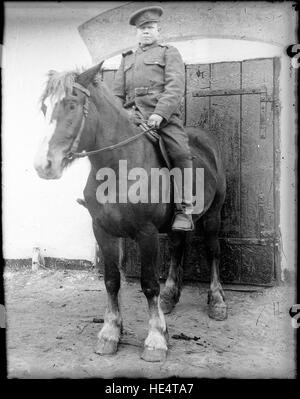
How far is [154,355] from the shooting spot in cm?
316

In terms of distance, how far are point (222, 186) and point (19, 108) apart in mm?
2836

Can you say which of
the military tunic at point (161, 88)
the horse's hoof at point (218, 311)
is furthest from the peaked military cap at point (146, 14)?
the horse's hoof at point (218, 311)

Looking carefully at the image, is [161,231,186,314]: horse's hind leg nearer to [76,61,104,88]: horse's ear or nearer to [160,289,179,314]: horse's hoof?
[160,289,179,314]: horse's hoof

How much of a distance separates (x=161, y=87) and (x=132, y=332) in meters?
2.24

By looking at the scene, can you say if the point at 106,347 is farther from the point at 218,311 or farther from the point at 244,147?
the point at 244,147

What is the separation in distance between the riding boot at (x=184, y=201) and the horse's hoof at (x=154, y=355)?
3.35 ft

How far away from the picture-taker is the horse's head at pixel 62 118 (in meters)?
2.72

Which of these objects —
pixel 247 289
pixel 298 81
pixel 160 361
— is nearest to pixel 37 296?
pixel 160 361

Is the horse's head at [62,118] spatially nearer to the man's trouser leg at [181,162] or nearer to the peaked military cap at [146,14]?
the man's trouser leg at [181,162]

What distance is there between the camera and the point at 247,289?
4789 mm

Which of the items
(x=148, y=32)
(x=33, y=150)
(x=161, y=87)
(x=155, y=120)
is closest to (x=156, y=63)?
(x=161, y=87)

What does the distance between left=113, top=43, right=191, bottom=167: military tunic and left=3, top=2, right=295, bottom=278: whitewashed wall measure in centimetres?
148

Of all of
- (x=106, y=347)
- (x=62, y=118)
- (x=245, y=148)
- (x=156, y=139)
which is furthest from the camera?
(x=245, y=148)

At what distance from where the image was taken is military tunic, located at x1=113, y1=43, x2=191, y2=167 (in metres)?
3.43
